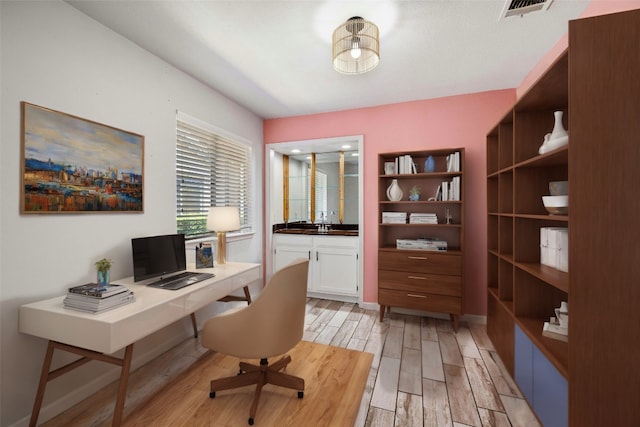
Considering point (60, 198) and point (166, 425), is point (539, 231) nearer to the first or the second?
point (166, 425)

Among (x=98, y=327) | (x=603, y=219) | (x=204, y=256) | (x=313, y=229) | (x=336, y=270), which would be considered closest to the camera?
(x=603, y=219)

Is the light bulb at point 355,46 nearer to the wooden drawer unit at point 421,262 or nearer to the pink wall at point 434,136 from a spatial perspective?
the pink wall at point 434,136

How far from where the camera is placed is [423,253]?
2.97m

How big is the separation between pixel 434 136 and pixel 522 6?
5.18ft

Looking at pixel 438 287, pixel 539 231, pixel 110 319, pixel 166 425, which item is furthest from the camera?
pixel 438 287

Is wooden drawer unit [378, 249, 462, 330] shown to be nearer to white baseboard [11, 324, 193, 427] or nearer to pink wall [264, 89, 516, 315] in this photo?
pink wall [264, 89, 516, 315]

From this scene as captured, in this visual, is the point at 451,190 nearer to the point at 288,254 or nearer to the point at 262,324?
the point at 288,254

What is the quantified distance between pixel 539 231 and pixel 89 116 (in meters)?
3.33

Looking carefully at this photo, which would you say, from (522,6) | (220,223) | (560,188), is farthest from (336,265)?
(522,6)

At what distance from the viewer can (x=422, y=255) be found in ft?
9.77

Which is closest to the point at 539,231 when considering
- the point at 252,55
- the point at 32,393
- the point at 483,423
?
the point at 483,423

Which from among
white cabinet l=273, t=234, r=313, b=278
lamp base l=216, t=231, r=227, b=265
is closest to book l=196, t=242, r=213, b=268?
lamp base l=216, t=231, r=227, b=265

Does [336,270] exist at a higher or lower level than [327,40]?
lower

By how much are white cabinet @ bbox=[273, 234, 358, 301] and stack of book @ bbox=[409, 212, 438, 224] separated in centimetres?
81
